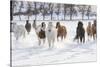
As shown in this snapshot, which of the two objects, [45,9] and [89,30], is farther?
[89,30]

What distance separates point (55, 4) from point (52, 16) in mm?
114

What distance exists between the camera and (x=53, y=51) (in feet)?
5.84

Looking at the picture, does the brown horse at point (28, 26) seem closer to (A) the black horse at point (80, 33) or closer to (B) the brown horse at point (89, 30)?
(A) the black horse at point (80, 33)

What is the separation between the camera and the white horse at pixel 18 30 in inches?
65.4

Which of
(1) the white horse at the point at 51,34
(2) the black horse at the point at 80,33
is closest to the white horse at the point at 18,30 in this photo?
(1) the white horse at the point at 51,34

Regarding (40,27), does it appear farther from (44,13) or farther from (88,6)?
(88,6)

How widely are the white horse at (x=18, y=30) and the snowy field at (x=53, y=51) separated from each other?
0.03 m

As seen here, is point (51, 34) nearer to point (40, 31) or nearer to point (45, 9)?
point (40, 31)

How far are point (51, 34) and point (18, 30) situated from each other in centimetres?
30

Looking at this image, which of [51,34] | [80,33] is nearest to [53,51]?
[51,34]

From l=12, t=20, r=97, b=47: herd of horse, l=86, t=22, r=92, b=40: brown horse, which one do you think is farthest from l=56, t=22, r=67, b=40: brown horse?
l=86, t=22, r=92, b=40: brown horse

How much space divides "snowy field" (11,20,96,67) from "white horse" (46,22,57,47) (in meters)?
0.03

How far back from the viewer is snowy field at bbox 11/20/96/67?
168cm
